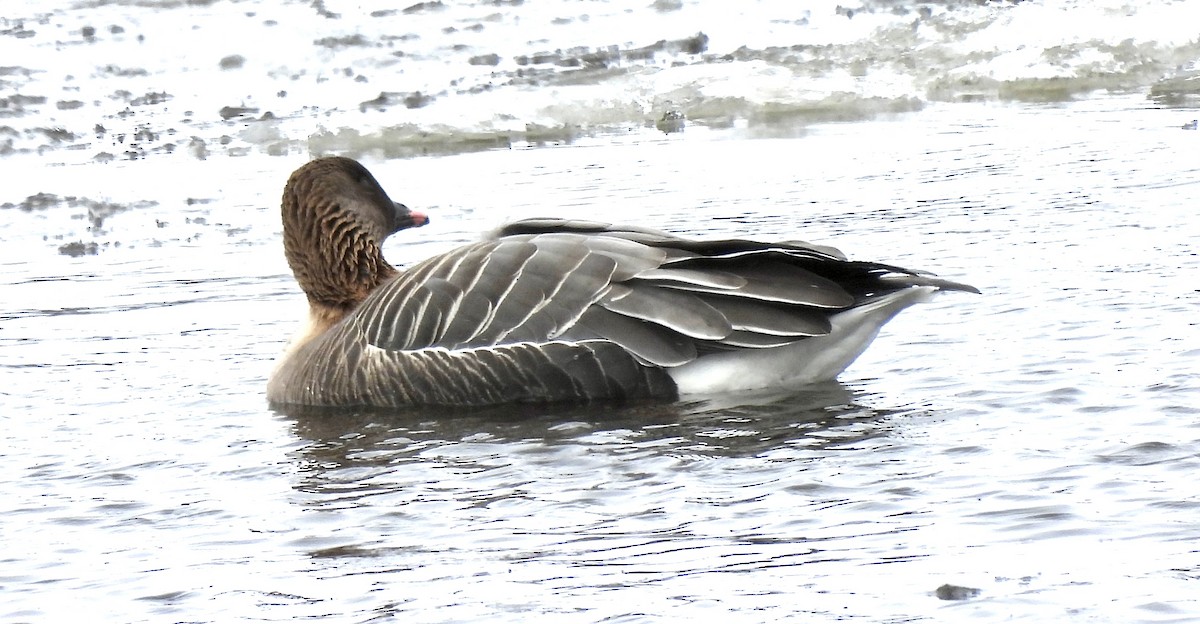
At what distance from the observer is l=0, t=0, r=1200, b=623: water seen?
454 cm

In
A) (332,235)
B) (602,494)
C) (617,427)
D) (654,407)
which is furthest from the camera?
(332,235)

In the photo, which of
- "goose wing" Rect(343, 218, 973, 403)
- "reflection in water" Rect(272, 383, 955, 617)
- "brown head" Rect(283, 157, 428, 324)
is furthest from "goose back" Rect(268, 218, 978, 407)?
"brown head" Rect(283, 157, 428, 324)

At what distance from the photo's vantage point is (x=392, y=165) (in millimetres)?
13523

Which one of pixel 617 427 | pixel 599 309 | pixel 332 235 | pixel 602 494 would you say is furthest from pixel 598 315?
pixel 332 235

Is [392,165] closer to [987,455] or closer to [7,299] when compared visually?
[7,299]

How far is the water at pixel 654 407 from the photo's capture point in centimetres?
454

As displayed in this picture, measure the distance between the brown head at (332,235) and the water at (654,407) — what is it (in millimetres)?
468

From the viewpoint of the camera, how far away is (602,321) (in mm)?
6629

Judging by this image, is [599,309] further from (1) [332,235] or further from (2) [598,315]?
(1) [332,235]

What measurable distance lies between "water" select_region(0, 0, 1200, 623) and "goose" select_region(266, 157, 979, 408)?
0.14m

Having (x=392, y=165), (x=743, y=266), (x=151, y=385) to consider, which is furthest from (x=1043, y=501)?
(x=392, y=165)

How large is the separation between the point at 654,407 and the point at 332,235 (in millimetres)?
1861

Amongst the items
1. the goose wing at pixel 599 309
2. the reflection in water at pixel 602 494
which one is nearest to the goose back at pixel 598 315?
the goose wing at pixel 599 309

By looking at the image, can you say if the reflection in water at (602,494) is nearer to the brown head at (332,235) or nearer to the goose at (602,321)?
the goose at (602,321)
